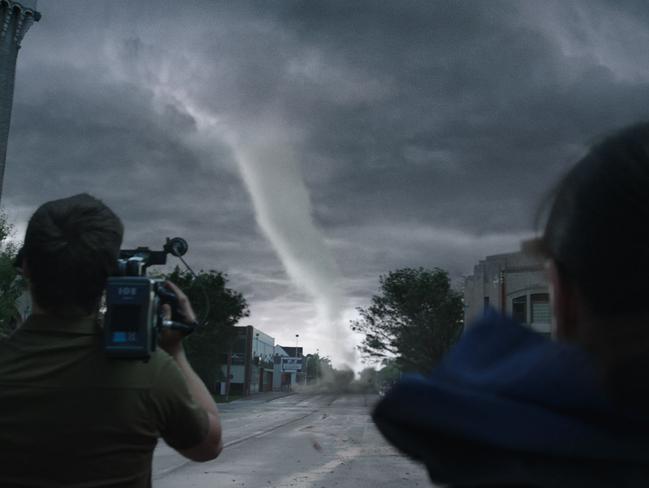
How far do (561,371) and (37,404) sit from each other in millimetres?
1545

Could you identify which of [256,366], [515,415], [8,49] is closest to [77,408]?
[515,415]

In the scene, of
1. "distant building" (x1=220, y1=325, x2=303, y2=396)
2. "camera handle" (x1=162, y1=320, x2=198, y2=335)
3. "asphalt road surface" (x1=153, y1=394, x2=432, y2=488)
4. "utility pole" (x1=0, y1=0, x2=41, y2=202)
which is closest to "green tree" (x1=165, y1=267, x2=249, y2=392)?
"distant building" (x1=220, y1=325, x2=303, y2=396)

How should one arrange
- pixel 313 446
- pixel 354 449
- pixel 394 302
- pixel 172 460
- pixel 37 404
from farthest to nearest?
pixel 394 302 → pixel 313 446 → pixel 354 449 → pixel 172 460 → pixel 37 404

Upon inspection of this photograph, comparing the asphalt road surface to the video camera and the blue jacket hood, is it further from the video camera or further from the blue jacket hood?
the blue jacket hood

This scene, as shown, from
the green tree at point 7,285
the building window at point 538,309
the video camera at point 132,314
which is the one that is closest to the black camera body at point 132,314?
the video camera at point 132,314

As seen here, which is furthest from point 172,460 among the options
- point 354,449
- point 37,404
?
point 37,404

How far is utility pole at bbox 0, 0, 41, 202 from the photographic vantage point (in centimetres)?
5075

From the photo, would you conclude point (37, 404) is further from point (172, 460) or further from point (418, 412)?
point (172, 460)

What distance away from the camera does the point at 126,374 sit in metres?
2.02

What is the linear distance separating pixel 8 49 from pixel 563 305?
189 feet

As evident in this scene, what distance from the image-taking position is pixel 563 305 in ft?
3.48

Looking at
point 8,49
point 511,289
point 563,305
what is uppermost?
point 8,49

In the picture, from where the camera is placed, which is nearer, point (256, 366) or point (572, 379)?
point (572, 379)

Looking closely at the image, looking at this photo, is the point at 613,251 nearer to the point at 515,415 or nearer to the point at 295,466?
the point at 515,415
